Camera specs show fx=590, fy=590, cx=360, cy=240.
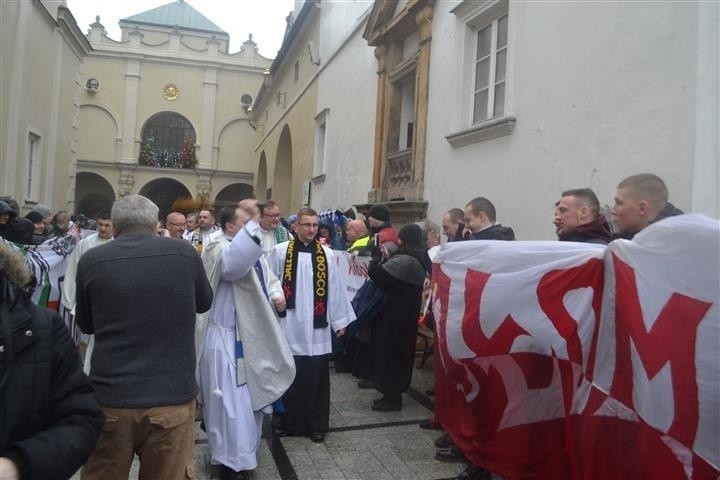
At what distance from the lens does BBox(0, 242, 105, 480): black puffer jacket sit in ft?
5.13

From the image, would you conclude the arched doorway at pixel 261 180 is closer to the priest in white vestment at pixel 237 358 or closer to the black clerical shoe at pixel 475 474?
the priest in white vestment at pixel 237 358

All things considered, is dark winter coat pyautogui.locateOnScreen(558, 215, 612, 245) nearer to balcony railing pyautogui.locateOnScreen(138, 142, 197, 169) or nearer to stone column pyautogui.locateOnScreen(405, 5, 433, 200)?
stone column pyautogui.locateOnScreen(405, 5, 433, 200)

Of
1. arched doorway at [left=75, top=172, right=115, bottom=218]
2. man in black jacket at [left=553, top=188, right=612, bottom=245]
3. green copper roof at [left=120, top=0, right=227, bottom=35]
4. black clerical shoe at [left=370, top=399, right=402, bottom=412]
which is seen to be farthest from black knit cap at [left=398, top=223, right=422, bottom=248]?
green copper roof at [left=120, top=0, right=227, bottom=35]

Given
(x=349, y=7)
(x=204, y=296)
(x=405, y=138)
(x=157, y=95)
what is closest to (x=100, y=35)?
(x=157, y=95)

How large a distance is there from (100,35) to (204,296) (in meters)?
33.8

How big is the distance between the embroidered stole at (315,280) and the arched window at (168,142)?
1169 inches

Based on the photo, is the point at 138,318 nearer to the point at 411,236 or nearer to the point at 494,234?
the point at 494,234

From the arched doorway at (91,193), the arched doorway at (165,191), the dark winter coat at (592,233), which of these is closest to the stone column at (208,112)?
the arched doorway at (165,191)

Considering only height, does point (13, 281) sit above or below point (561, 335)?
above

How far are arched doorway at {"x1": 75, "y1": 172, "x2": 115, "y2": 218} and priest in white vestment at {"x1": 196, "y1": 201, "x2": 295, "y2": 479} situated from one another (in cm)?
3115

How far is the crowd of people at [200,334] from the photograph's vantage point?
1663 millimetres

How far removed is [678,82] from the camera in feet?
14.7

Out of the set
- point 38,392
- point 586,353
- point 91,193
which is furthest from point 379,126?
point 91,193

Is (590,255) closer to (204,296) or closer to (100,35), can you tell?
(204,296)
